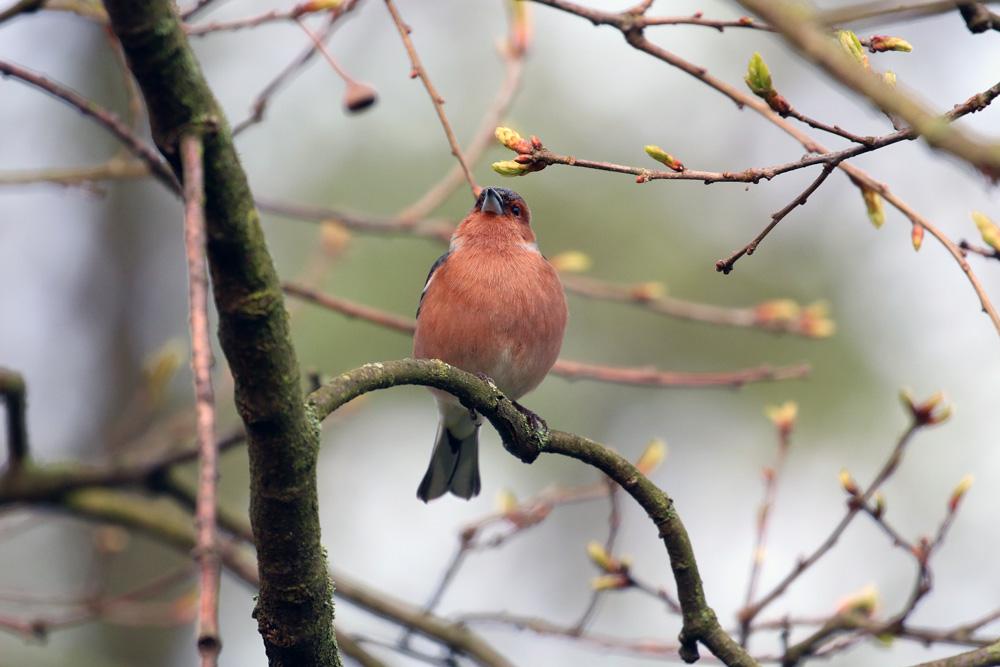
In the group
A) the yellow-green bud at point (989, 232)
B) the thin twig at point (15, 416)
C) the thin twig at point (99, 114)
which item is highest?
the thin twig at point (99, 114)

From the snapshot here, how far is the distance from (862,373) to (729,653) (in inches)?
323

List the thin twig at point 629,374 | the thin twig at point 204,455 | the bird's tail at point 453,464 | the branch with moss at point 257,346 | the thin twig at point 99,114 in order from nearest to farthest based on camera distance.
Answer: the thin twig at point 204,455, the branch with moss at point 257,346, the thin twig at point 99,114, the thin twig at point 629,374, the bird's tail at point 453,464

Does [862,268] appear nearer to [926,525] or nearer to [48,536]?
[926,525]

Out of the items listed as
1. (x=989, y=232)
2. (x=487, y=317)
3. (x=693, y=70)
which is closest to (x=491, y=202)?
(x=487, y=317)

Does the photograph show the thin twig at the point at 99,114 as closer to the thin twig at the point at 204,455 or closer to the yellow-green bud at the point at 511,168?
the yellow-green bud at the point at 511,168

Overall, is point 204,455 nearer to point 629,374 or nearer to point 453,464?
point 629,374

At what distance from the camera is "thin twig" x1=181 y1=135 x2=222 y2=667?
130cm

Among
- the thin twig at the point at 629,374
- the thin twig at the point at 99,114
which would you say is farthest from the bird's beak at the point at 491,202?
the thin twig at the point at 99,114

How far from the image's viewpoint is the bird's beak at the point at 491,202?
5492 mm

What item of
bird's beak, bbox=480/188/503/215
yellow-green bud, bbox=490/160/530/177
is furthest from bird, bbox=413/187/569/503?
yellow-green bud, bbox=490/160/530/177

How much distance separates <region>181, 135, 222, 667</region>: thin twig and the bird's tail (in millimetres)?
3972

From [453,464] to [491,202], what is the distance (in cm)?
165

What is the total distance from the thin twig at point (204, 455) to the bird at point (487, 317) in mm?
3224

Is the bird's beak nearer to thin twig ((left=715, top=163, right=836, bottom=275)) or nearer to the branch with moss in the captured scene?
thin twig ((left=715, top=163, right=836, bottom=275))
